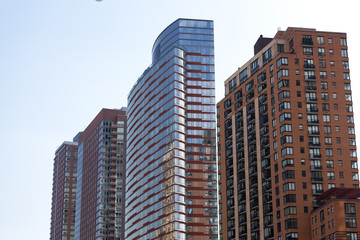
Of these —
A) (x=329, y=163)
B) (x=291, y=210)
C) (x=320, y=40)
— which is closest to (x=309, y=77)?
(x=320, y=40)

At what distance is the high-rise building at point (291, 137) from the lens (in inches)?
6422

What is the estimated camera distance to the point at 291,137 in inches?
6590

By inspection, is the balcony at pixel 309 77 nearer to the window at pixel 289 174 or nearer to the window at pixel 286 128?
the window at pixel 286 128

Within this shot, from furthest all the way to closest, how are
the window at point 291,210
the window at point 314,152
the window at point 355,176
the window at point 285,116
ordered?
the window at point 285,116
the window at point 355,176
the window at point 314,152
the window at point 291,210

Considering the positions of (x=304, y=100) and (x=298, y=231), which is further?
(x=304, y=100)

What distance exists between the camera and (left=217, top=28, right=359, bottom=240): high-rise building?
163125 mm

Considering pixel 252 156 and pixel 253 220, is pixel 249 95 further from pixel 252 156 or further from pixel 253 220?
pixel 253 220

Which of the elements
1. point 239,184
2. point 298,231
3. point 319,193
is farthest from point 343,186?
point 239,184

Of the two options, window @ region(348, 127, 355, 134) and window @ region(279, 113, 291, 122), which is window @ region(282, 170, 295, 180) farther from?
window @ region(348, 127, 355, 134)

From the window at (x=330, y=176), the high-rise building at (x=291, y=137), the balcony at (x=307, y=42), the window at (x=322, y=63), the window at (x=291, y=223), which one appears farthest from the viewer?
the balcony at (x=307, y=42)

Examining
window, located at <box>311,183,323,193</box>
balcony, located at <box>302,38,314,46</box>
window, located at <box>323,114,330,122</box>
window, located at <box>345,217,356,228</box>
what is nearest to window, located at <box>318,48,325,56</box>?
balcony, located at <box>302,38,314,46</box>

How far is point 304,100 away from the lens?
564ft

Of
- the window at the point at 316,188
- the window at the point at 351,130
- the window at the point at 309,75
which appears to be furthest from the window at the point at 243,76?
the window at the point at 316,188

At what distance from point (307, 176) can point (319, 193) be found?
5.19 metres
